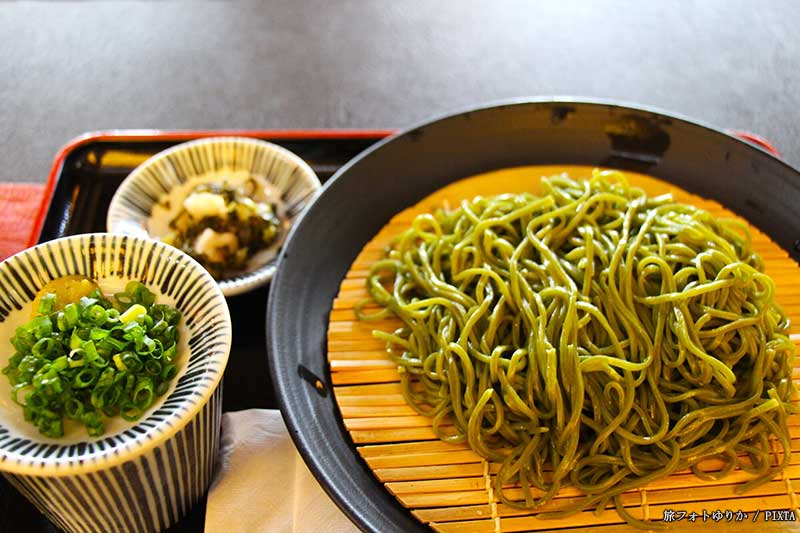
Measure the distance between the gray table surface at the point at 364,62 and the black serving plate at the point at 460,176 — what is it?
2.92 ft

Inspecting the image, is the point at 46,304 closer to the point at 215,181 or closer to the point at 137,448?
the point at 137,448

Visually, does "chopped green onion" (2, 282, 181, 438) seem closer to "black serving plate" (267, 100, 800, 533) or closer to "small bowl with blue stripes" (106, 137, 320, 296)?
"black serving plate" (267, 100, 800, 533)

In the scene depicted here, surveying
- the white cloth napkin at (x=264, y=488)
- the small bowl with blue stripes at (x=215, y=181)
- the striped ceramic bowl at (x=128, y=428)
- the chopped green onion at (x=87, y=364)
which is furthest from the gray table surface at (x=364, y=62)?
the white cloth napkin at (x=264, y=488)

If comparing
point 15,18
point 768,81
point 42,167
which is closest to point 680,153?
point 768,81

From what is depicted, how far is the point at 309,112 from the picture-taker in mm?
3078

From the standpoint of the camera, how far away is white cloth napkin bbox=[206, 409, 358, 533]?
1589 mm

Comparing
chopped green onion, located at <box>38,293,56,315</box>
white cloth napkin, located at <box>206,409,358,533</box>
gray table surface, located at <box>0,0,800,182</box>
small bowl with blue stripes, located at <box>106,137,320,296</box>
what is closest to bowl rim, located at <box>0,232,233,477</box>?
chopped green onion, located at <box>38,293,56,315</box>

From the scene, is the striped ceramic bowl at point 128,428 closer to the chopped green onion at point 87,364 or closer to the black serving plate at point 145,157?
the chopped green onion at point 87,364

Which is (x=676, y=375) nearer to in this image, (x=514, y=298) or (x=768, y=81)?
(x=514, y=298)

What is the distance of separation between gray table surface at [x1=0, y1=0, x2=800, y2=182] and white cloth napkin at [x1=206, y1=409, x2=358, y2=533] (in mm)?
1622

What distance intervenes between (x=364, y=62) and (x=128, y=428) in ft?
7.80

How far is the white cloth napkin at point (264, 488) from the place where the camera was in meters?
1.59

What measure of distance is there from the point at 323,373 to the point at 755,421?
1043 mm

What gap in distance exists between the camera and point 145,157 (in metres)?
2.42
